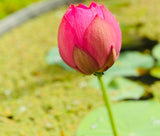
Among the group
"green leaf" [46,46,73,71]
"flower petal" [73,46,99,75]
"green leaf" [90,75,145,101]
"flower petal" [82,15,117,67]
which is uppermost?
"green leaf" [46,46,73,71]

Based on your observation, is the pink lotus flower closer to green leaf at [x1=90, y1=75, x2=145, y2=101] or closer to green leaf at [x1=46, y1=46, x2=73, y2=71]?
green leaf at [x1=90, y1=75, x2=145, y2=101]

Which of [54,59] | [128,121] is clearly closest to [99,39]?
[128,121]

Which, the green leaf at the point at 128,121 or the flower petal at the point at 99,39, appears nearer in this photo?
the flower petal at the point at 99,39

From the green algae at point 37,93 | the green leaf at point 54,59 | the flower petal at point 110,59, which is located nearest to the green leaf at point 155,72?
the green algae at point 37,93

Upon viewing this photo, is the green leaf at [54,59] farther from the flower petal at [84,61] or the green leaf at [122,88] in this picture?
the flower petal at [84,61]

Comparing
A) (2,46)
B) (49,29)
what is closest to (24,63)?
(2,46)

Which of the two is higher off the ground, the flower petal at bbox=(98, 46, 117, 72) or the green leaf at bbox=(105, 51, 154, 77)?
the green leaf at bbox=(105, 51, 154, 77)

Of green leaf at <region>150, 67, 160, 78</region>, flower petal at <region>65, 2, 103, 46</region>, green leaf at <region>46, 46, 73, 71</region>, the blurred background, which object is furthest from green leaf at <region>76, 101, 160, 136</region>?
green leaf at <region>46, 46, 73, 71</region>
